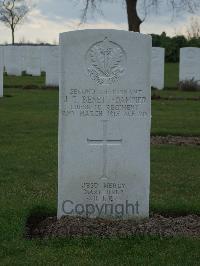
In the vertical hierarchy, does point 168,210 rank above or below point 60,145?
below

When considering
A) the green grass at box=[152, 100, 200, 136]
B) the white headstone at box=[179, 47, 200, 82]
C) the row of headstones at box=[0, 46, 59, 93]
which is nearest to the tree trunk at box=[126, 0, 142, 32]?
the white headstone at box=[179, 47, 200, 82]

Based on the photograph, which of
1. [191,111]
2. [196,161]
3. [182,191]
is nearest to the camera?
[182,191]

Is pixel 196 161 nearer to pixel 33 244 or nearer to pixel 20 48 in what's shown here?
pixel 33 244

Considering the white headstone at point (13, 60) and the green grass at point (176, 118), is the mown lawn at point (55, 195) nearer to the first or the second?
the green grass at point (176, 118)

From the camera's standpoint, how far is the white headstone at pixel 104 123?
564 centimetres

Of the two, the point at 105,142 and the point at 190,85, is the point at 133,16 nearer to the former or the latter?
the point at 190,85

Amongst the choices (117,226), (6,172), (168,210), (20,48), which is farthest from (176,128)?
(20,48)

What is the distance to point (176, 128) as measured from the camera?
1285 cm

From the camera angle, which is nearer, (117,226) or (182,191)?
(117,226)

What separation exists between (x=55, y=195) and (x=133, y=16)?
2008 cm

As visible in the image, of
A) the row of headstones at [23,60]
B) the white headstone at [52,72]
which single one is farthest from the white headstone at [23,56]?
the white headstone at [52,72]

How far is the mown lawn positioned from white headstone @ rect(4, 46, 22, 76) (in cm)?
1935

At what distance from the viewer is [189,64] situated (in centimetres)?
2566

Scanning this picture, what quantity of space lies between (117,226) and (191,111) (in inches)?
443
